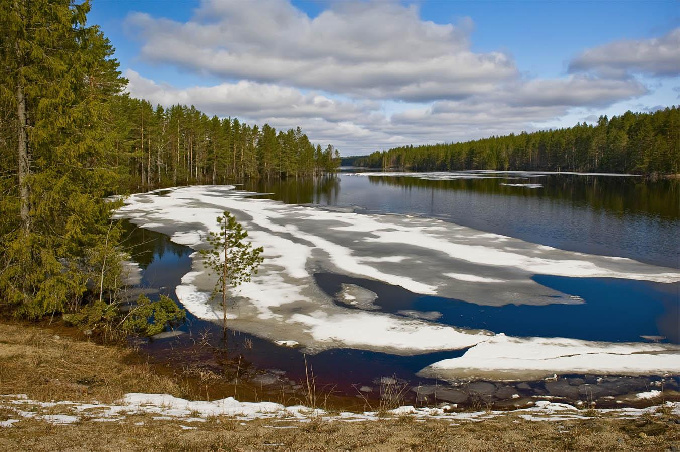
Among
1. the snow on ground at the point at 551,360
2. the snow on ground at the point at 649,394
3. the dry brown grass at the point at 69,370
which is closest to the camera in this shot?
the dry brown grass at the point at 69,370

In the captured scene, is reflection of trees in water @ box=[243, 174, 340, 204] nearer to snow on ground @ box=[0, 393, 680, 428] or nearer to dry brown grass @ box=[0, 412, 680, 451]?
snow on ground @ box=[0, 393, 680, 428]

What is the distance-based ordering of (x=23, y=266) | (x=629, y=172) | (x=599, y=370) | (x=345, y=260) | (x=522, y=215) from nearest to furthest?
(x=599, y=370) → (x=23, y=266) → (x=345, y=260) → (x=522, y=215) → (x=629, y=172)

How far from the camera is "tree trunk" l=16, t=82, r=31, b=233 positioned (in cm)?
1318

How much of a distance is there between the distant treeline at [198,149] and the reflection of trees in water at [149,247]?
2173 centimetres

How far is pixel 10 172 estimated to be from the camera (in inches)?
577

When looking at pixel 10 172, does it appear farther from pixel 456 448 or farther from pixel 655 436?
pixel 655 436

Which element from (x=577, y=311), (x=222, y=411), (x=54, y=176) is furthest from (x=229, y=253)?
(x=577, y=311)

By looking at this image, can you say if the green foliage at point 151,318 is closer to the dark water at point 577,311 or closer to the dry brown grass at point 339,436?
the dark water at point 577,311

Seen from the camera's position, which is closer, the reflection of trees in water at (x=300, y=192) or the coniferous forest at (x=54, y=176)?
the coniferous forest at (x=54, y=176)

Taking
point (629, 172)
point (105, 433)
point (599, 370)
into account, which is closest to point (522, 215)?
point (599, 370)

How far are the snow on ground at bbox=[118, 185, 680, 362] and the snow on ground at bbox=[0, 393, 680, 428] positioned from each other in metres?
4.14

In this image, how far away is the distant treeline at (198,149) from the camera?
67938 mm

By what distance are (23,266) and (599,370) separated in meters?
17.9

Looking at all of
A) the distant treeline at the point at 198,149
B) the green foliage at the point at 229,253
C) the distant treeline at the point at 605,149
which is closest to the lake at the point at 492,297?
the green foliage at the point at 229,253
